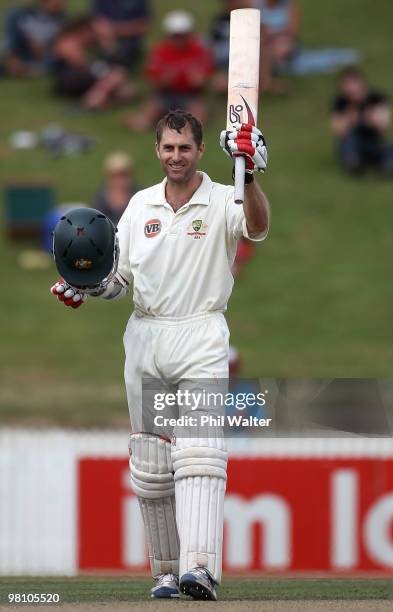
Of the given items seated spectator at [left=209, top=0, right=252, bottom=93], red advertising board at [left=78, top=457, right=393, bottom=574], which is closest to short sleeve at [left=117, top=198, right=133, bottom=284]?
red advertising board at [left=78, top=457, right=393, bottom=574]

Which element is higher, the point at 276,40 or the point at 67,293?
the point at 276,40

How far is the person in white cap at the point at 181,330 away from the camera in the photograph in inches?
260

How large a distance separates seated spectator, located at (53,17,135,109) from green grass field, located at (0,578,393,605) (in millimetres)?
10101

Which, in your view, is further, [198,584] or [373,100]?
[373,100]

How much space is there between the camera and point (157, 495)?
6.86 meters

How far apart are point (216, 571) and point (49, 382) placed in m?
7.34

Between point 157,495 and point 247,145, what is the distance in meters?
1.70

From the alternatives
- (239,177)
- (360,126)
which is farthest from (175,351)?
(360,126)

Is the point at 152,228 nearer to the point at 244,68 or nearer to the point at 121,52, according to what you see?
the point at 244,68

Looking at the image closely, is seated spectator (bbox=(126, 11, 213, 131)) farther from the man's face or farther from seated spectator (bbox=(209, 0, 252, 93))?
the man's face

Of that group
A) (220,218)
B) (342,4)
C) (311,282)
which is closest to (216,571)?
(220,218)

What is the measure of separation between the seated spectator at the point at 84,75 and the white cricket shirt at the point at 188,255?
10.9m

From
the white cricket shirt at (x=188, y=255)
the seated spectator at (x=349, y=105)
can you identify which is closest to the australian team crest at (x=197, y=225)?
the white cricket shirt at (x=188, y=255)

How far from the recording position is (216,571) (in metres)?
6.54
